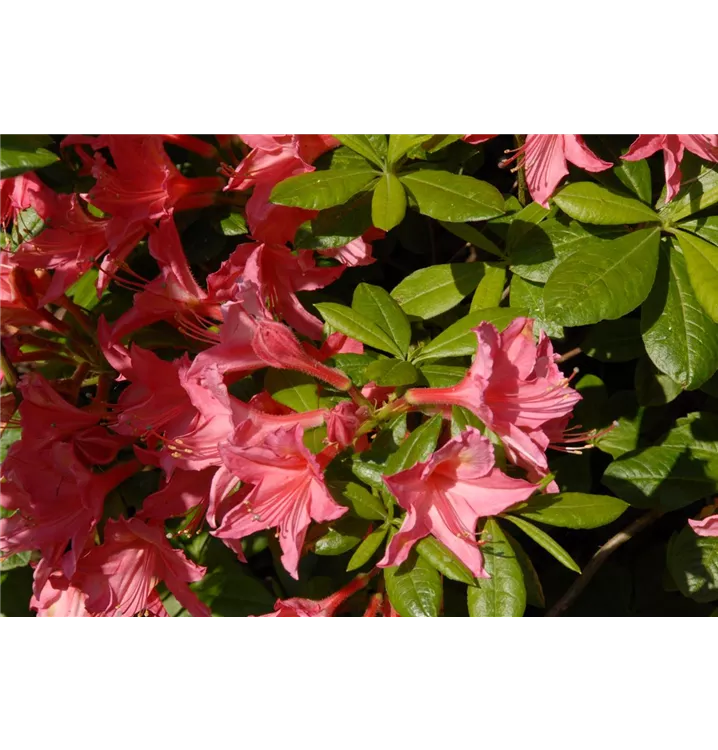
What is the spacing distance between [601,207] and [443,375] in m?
0.40

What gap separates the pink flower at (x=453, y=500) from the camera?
1.22 metres

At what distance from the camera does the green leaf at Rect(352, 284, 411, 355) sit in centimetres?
145

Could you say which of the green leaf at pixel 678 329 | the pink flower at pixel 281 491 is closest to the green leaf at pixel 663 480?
the green leaf at pixel 678 329

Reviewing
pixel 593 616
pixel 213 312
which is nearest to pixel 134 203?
pixel 213 312

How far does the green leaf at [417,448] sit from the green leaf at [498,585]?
0.20 m

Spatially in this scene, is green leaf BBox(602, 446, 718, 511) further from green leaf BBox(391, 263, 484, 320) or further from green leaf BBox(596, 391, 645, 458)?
green leaf BBox(391, 263, 484, 320)

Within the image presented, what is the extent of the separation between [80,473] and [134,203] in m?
0.54

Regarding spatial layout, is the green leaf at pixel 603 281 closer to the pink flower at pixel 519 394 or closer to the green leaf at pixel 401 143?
the pink flower at pixel 519 394

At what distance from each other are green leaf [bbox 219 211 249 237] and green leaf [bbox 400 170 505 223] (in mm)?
442

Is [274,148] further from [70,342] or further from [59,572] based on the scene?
[59,572]

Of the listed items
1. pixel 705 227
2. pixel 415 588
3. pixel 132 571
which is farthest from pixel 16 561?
pixel 705 227

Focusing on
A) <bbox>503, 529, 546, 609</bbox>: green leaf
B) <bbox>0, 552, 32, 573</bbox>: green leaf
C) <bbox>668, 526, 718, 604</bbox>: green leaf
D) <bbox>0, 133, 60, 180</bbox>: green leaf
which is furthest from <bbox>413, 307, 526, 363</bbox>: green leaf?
<bbox>0, 552, 32, 573</bbox>: green leaf

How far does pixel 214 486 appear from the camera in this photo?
1.43 m

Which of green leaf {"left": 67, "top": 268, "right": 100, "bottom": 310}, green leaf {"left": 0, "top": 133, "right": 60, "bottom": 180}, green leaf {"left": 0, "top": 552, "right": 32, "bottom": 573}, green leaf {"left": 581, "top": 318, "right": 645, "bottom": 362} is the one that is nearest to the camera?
green leaf {"left": 0, "top": 133, "right": 60, "bottom": 180}
